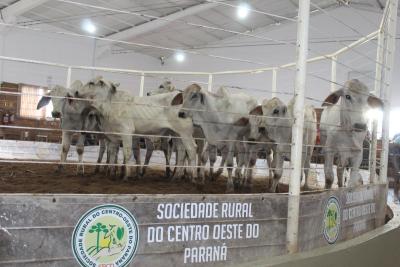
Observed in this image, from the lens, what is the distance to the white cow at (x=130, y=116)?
16.7 ft

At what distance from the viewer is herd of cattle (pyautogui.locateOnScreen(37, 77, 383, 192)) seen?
4699mm

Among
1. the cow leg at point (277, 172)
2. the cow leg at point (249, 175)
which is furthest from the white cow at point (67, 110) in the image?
the cow leg at point (277, 172)

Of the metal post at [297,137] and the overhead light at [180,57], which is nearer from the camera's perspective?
the metal post at [297,137]

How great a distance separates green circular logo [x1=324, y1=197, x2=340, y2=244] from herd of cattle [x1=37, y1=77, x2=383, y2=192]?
1.12m

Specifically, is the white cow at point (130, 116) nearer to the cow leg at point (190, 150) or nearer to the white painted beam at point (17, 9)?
the cow leg at point (190, 150)

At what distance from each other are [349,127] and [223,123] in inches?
54.2

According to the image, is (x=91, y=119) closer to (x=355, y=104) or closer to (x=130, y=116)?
(x=130, y=116)

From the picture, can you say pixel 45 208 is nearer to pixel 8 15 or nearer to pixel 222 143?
pixel 222 143

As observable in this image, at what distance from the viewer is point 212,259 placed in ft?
8.64

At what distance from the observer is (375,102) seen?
4.62m

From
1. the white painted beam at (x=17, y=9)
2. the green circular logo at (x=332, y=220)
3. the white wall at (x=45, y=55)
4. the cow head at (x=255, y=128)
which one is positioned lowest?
the green circular logo at (x=332, y=220)

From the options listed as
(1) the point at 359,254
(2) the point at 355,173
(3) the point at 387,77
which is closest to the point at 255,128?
(2) the point at 355,173

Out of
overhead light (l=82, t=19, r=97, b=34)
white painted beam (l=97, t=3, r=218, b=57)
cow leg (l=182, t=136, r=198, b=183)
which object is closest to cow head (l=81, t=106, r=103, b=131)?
cow leg (l=182, t=136, r=198, b=183)

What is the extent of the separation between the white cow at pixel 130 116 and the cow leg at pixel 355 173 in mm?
1790
